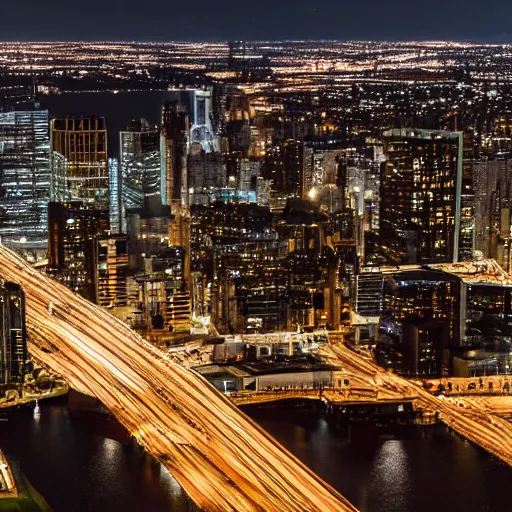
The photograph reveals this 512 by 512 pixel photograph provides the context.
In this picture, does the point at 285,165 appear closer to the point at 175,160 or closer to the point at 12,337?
the point at 175,160

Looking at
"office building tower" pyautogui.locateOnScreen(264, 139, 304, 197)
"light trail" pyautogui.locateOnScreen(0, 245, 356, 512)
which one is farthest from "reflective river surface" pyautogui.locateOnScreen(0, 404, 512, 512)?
"office building tower" pyautogui.locateOnScreen(264, 139, 304, 197)

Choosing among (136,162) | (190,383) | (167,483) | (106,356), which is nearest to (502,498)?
(167,483)

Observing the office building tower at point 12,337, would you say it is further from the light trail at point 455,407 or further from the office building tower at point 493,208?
the office building tower at point 493,208

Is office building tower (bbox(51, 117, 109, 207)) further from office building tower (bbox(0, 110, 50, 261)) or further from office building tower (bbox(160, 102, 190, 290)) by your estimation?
office building tower (bbox(160, 102, 190, 290))

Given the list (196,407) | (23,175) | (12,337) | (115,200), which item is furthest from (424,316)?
(23,175)

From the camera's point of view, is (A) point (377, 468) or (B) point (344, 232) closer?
(A) point (377, 468)

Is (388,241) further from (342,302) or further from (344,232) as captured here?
(342,302)
